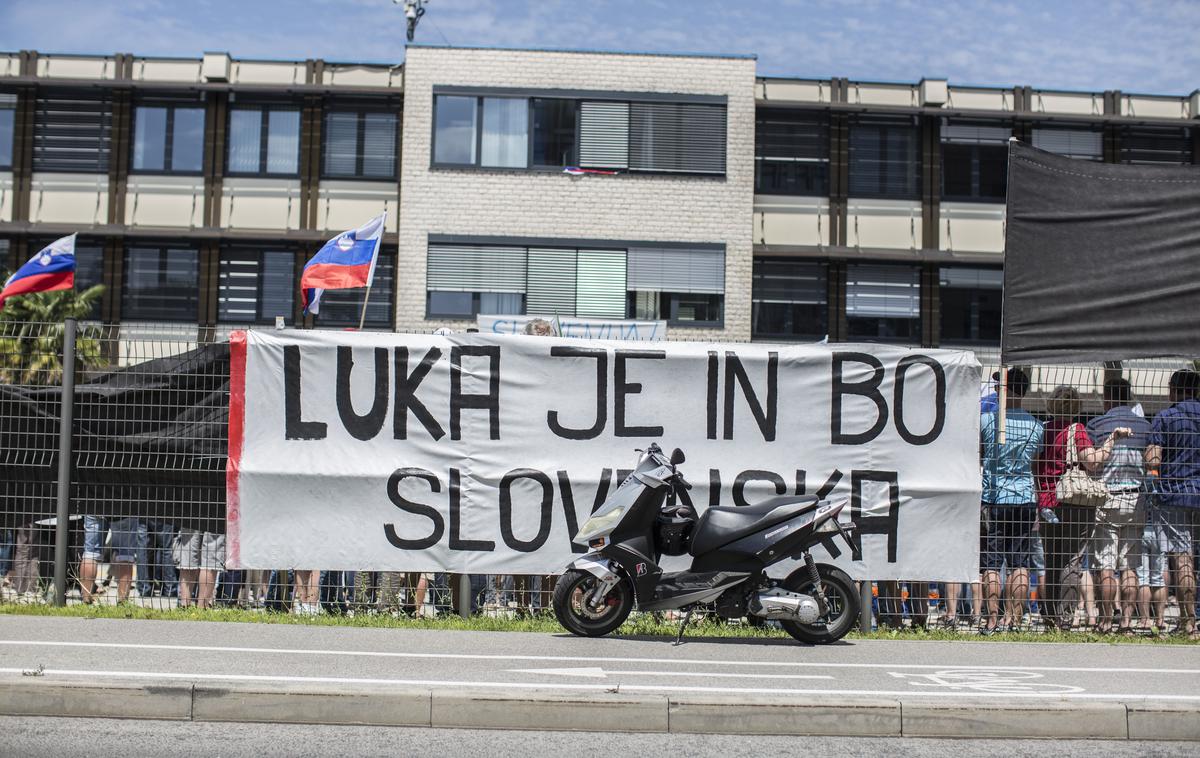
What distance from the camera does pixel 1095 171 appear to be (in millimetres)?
10570

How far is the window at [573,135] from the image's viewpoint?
2775 centimetres

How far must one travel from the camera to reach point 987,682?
7.23m

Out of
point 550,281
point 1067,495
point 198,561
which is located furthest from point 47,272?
point 550,281

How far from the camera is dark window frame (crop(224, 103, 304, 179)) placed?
1154 inches

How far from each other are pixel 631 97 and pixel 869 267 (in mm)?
7116

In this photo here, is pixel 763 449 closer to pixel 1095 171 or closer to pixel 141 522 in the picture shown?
pixel 1095 171

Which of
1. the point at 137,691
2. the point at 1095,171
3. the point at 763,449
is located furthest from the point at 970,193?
the point at 137,691

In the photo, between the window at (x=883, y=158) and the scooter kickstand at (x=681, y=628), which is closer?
the scooter kickstand at (x=681, y=628)

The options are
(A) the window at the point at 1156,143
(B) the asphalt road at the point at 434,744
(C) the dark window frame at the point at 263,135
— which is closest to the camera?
(B) the asphalt road at the point at 434,744

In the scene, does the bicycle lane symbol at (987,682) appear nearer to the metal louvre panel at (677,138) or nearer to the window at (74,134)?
the metal louvre panel at (677,138)

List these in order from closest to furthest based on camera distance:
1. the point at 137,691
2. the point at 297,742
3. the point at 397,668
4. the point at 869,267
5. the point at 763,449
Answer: the point at 297,742 < the point at 137,691 < the point at 397,668 < the point at 763,449 < the point at 869,267

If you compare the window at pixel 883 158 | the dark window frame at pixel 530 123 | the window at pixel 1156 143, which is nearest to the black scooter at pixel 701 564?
the dark window frame at pixel 530 123

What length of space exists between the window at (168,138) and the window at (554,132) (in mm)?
8255

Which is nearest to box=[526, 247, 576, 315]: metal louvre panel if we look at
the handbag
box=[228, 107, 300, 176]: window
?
box=[228, 107, 300, 176]: window
